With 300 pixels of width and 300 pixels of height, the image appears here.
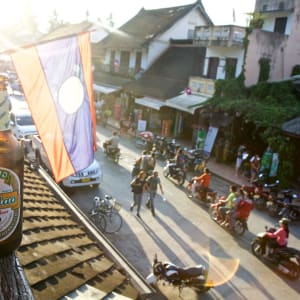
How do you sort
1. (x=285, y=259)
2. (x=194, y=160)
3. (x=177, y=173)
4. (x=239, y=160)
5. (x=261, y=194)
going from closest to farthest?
(x=285, y=259), (x=261, y=194), (x=177, y=173), (x=239, y=160), (x=194, y=160)

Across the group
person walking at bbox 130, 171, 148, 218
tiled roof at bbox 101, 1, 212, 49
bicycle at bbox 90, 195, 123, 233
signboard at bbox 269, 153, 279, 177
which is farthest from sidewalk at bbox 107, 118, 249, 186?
tiled roof at bbox 101, 1, 212, 49

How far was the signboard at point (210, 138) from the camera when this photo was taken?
68.6ft

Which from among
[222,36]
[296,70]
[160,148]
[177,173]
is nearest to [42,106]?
[177,173]

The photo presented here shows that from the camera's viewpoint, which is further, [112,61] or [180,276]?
[112,61]

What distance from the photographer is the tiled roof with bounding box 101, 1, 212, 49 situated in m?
31.0

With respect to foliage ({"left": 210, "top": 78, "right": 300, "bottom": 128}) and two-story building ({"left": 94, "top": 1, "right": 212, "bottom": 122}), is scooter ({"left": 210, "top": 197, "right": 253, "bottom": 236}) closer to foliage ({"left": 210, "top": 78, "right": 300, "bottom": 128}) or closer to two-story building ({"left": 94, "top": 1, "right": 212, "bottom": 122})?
foliage ({"left": 210, "top": 78, "right": 300, "bottom": 128})

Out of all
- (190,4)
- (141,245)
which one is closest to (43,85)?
(141,245)

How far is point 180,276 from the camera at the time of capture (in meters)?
8.38

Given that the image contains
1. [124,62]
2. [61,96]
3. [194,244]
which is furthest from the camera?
[124,62]

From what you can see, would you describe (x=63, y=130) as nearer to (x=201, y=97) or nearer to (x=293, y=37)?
(x=201, y=97)

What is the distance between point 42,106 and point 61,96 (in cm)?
25

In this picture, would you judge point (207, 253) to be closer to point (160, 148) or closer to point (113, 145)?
point (113, 145)

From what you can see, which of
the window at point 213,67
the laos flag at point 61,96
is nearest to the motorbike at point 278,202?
the window at point 213,67

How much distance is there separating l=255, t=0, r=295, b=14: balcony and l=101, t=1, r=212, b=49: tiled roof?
26.1ft
